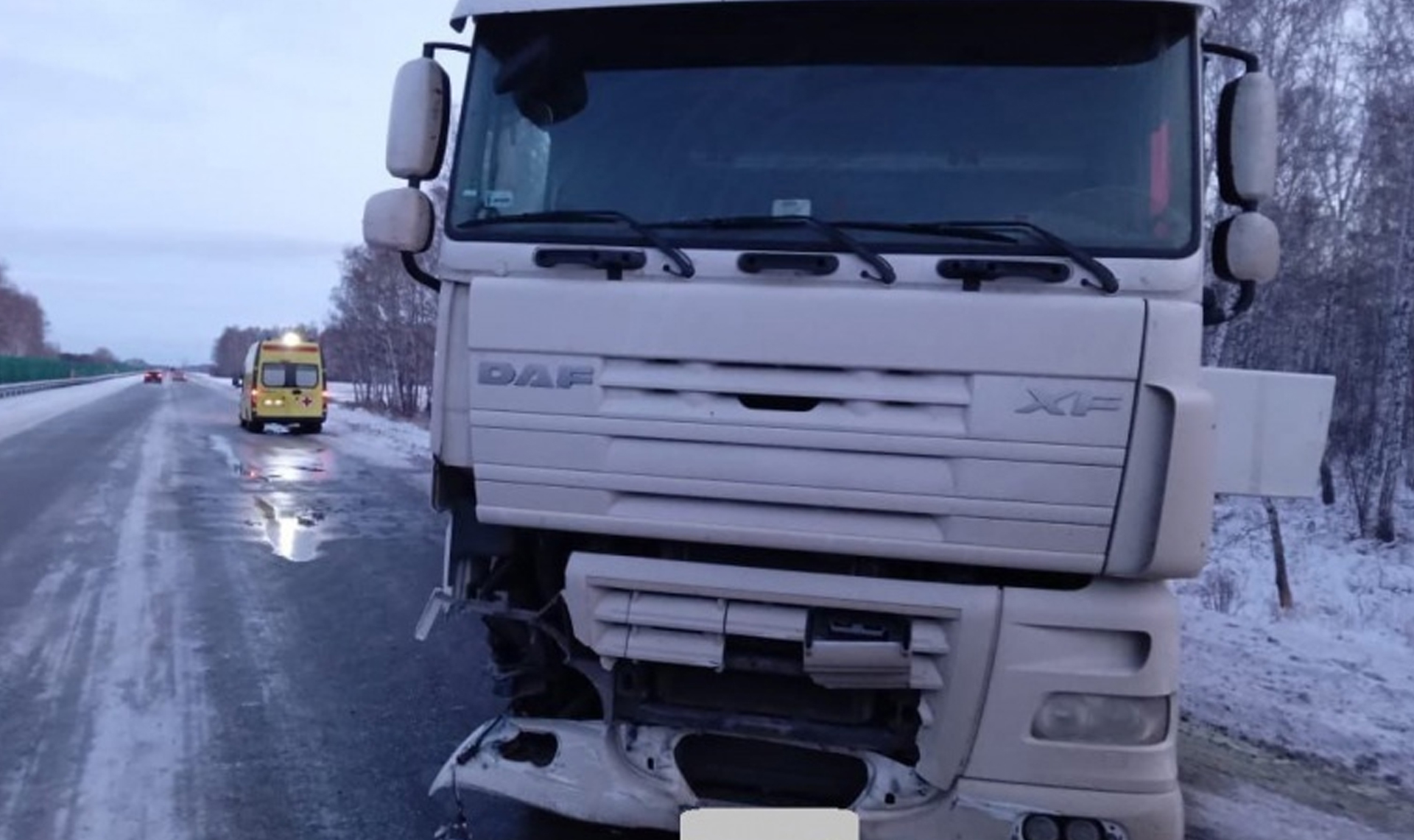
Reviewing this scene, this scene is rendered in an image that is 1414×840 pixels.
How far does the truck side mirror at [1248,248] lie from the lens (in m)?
3.70

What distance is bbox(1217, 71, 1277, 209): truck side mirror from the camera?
369 centimetres

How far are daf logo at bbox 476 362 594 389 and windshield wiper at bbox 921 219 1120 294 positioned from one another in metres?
1.12

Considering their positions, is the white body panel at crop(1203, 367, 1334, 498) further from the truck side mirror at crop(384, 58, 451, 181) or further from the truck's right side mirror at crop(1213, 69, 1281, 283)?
the truck side mirror at crop(384, 58, 451, 181)

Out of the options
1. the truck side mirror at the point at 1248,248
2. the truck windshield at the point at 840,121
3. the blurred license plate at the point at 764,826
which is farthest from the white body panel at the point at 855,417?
the blurred license plate at the point at 764,826

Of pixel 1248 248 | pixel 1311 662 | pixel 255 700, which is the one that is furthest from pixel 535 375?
pixel 1311 662

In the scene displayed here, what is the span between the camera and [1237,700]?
6449 mm

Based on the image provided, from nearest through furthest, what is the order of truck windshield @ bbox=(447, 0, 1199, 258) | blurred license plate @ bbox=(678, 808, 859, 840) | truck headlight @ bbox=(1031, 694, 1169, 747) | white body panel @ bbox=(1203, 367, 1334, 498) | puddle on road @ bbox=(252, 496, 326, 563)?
blurred license plate @ bbox=(678, 808, 859, 840) < truck headlight @ bbox=(1031, 694, 1169, 747) < truck windshield @ bbox=(447, 0, 1199, 258) < white body panel @ bbox=(1203, 367, 1334, 498) < puddle on road @ bbox=(252, 496, 326, 563)

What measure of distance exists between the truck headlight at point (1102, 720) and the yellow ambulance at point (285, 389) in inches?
1210

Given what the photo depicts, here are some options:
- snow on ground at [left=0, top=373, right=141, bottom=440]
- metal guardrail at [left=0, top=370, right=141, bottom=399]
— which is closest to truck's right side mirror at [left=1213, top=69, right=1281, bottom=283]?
snow on ground at [left=0, top=373, right=141, bottom=440]

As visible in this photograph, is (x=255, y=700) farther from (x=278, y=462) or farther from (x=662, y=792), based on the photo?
(x=278, y=462)

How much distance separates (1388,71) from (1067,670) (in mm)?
20780

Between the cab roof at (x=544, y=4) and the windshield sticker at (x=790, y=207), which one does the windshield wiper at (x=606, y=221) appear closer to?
the windshield sticker at (x=790, y=207)

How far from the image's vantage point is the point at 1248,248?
3715 millimetres

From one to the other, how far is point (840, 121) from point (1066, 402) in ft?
3.81
